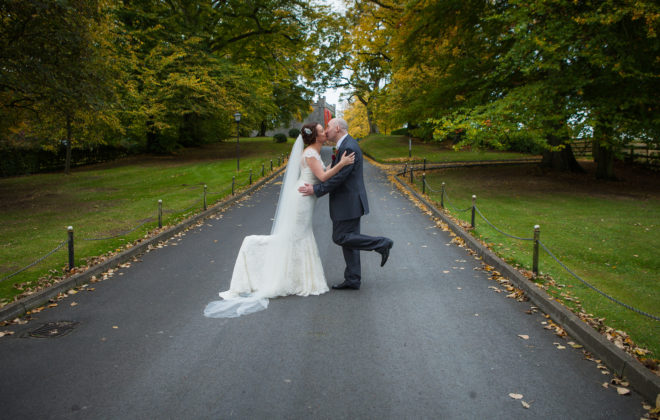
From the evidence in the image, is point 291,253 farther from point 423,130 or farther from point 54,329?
point 423,130

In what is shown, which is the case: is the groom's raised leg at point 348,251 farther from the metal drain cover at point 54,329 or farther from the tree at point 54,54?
the tree at point 54,54

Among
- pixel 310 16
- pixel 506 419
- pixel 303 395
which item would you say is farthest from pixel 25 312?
pixel 310 16

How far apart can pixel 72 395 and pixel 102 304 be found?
104 inches

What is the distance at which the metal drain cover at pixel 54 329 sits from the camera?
16.8 feet

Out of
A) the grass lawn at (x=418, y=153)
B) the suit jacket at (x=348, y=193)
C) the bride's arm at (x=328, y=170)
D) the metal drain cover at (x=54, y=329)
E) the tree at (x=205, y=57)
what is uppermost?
the tree at (x=205, y=57)

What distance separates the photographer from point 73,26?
42.4 ft

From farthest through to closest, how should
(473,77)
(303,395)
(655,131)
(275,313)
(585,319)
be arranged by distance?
(473,77) < (655,131) < (275,313) < (585,319) < (303,395)

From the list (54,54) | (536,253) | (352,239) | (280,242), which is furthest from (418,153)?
(280,242)

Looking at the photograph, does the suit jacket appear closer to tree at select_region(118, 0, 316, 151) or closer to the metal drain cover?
the metal drain cover

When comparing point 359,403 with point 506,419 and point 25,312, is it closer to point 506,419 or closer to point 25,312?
point 506,419

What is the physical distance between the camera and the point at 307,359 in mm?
4352

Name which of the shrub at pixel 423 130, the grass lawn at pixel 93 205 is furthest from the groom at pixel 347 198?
the shrub at pixel 423 130

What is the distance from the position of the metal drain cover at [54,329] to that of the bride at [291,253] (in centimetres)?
188

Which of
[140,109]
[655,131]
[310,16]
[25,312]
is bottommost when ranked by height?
[25,312]
